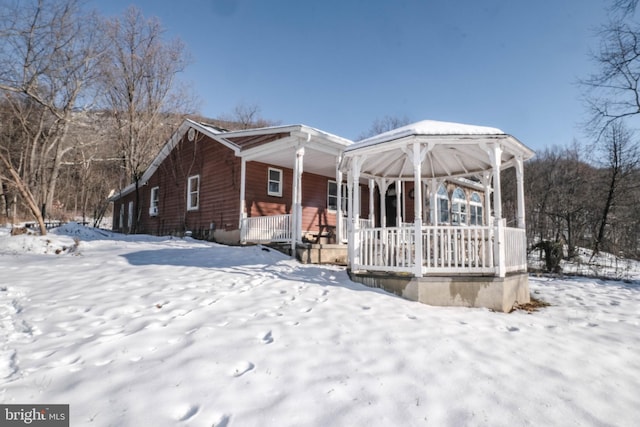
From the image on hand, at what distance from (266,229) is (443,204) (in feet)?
34.9

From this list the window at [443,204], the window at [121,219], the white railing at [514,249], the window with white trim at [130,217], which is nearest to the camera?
the white railing at [514,249]

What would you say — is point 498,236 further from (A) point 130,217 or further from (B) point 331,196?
(A) point 130,217

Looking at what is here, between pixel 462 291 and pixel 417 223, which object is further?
pixel 417 223

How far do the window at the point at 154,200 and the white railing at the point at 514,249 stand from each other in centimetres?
1547

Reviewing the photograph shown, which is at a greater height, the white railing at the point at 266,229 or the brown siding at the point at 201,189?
the brown siding at the point at 201,189

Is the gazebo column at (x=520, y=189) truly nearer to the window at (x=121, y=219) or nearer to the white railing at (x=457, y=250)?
the white railing at (x=457, y=250)

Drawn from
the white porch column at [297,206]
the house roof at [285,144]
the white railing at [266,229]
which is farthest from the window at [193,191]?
the white porch column at [297,206]

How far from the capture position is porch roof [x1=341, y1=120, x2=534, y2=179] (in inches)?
246

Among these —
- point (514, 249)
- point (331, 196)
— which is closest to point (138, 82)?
point (331, 196)

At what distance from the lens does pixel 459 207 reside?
18.8 m

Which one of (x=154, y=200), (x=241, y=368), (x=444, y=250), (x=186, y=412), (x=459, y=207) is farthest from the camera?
(x=459, y=207)

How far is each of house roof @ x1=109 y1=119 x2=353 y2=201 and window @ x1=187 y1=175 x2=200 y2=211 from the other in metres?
1.98

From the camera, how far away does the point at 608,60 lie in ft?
45.7

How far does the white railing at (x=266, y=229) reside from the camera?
34.7ft
